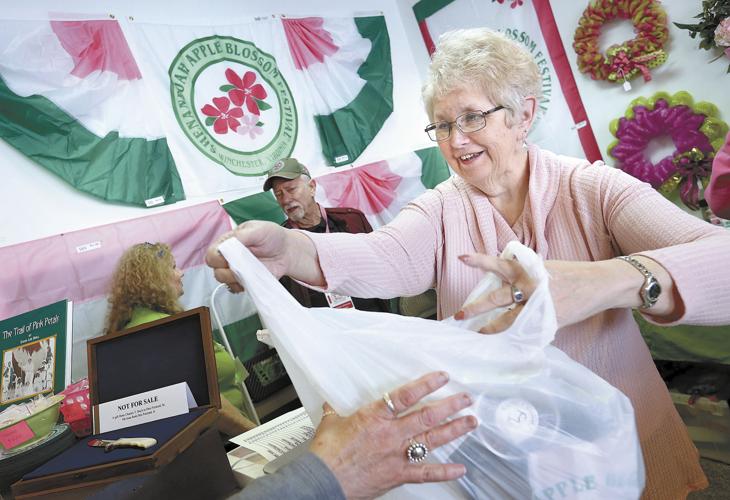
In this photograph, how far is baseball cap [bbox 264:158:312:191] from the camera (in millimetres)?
2914

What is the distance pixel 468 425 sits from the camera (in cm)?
67

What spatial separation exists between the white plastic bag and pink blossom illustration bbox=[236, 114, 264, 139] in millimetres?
2514

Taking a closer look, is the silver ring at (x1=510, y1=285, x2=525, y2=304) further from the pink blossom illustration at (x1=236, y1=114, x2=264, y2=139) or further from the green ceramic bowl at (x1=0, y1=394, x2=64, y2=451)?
the pink blossom illustration at (x1=236, y1=114, x2=264, y2=139)

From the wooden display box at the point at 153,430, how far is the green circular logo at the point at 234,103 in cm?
199

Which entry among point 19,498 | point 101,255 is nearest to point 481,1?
point 101,255

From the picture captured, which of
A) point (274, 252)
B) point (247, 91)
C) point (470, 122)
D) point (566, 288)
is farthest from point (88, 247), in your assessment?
point (566, 288)

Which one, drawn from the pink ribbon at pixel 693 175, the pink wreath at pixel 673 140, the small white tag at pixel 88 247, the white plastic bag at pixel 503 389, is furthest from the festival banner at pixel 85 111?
the pink ribbon at pixel 693 175

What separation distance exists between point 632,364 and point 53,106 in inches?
102

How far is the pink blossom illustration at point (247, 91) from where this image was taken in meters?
3.10

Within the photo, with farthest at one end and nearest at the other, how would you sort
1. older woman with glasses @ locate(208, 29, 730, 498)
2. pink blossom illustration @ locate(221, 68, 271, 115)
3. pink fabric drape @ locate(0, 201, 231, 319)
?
pink blossom illustration @ locate(221, 68, 271, 115) → pink fabric drape @ locate(0, 201, 231, 319) → older woman with glasses @ locate(208, 29, 730, 498)

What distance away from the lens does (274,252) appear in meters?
0.90

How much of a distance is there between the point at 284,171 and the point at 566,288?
2.37 meters

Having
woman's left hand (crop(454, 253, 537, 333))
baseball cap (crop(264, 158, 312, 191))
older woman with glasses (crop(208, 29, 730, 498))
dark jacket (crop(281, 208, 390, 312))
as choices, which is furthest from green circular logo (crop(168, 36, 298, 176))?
woman's left hand (crop(454, 253, 537, 333))

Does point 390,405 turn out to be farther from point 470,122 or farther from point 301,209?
point 301,209
